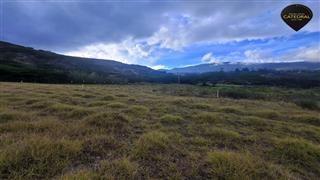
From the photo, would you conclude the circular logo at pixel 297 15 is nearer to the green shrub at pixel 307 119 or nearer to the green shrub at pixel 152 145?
the green shrub at pixel 152 145

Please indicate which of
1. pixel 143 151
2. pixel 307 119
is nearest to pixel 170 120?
pixel 143 151

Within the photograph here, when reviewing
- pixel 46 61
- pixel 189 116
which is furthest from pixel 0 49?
pixel 189 116

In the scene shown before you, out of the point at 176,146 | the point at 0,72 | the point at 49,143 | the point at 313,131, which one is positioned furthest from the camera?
the point at 0,72

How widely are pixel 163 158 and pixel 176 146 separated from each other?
3.80ft

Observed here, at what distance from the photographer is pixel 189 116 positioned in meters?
12.3

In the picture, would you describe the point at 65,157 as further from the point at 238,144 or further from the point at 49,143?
the point at 238,144

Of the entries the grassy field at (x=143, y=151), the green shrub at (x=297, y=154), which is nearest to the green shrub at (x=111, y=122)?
the grassy field at (x=143, y=151)

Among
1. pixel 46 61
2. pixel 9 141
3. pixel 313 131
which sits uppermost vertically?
pixel 46 61

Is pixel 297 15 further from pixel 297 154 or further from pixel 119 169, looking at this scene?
pixel 119 169

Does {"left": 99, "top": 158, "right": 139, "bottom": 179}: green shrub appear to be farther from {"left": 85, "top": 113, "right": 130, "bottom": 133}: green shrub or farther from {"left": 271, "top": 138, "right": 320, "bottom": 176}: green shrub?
{"left": 271, "top": 138, "right": 320, "bottom": 176}: green shrub

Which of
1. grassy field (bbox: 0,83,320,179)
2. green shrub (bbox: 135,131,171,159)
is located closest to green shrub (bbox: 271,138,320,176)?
grassy field (bbox: 0,83,320,179)

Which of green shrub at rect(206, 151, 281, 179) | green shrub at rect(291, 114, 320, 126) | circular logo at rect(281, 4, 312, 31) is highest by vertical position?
circular logo at rect(281, 4, 312, 31)

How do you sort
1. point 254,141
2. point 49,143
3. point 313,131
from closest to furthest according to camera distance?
1. point 49,143
2. point 254,141
3. point 313,131

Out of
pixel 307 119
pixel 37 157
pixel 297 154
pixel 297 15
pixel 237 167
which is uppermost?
pixel 297 15
